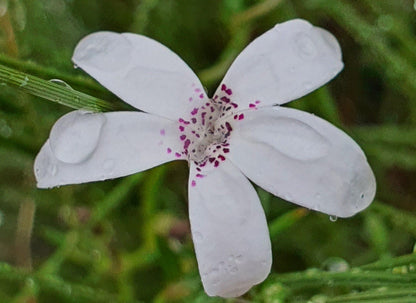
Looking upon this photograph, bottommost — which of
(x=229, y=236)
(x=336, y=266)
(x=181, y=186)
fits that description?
(x=181, y=186)

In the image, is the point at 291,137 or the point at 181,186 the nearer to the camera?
the point at 291,137

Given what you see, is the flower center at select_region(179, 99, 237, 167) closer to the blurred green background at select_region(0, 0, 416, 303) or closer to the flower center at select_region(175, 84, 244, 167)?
the flower center at select_region(175, 84, 244, 167)

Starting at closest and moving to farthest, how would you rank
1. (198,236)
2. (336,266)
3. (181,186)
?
(198,236) → (336,266) → (181,186)

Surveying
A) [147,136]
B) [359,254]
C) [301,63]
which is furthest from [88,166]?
[359,254]

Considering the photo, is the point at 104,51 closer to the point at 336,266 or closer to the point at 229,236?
the point at 229,236

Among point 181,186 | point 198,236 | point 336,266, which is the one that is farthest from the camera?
point 181,186

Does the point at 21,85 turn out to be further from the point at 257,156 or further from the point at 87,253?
the point at 87,253

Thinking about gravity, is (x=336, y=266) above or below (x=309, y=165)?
below

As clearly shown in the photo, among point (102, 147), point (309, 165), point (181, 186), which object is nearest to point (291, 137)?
point (309, 165)
